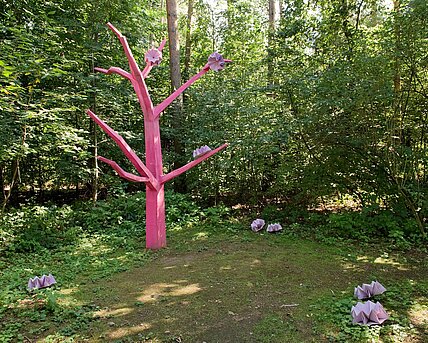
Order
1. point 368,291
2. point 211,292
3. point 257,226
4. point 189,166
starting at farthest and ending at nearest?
point 257,226
point 189,166
point 211,292
point 368,291

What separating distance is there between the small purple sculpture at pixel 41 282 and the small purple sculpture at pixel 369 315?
2.49m

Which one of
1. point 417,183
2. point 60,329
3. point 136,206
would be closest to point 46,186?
point 136,206

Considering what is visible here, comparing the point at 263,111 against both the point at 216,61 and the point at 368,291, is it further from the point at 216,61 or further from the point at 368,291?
the point at 368,291

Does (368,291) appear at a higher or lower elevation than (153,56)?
lower

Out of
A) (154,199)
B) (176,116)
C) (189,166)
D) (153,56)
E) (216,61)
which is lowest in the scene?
(154,199)

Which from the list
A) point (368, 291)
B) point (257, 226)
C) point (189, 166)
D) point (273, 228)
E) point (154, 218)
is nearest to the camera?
point (368, 291)

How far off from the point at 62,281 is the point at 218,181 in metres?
3.38

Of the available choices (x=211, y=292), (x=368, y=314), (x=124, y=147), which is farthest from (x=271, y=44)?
(x=368, y=314)

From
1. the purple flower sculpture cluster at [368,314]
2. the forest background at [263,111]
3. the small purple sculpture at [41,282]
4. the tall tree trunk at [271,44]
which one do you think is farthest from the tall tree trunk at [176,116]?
the purple flower sculpture cluster at [368,314]

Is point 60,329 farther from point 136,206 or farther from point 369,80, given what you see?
point 369,80

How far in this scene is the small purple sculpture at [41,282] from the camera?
2932 mm

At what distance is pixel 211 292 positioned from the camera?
2.89 meters

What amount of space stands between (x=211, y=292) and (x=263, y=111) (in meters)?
3.36

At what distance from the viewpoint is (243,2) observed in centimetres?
A: 1016
